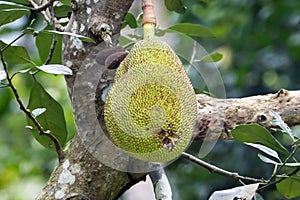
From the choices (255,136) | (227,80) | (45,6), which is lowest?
(227,80)

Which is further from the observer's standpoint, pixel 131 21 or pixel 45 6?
pixel 131 21

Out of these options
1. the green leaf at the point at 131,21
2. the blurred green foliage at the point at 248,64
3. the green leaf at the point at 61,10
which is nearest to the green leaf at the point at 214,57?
the green leaf at the point at 131,21

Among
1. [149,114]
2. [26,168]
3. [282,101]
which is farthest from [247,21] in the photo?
[149,114]

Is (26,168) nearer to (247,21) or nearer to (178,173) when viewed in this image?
(178,173)

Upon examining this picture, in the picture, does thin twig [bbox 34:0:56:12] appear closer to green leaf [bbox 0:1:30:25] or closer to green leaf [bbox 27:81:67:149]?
green leaf [bbox 0:1:30:25]

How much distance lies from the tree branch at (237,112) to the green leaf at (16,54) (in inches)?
11.3

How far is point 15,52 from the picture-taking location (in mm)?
1054

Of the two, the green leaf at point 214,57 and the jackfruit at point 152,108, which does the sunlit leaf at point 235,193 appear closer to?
the jackfruit at point 152,108

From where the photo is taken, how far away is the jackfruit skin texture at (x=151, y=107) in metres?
0.79

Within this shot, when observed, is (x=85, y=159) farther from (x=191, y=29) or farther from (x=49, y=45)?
(x=191, y=29)

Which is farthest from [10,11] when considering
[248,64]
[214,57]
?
[248,64]

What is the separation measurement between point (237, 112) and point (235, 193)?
0.29 m

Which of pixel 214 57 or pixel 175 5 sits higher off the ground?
pixel 175 5

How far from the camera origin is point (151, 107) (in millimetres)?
790
